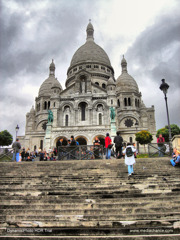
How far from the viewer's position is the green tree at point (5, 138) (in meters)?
41.8

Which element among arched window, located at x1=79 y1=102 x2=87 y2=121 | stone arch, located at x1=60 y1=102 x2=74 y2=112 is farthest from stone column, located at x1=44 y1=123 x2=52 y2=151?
arched window, located at x1=79 y1=102 x2=87 y2=121

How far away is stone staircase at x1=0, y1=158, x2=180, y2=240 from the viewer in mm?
5398

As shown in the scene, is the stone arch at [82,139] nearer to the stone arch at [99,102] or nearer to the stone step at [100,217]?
the stone arch at [99,102]

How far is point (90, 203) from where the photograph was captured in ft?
22.1

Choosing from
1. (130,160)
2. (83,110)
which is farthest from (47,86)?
(130,160)

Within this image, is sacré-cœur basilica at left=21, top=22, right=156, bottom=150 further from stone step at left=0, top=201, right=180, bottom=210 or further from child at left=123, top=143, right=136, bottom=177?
stone step at left=0, top=201, right=180, bottom=210

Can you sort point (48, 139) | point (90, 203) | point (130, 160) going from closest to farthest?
1. point (90, 203)
2. point (130, 160)
3. point (48, 139)

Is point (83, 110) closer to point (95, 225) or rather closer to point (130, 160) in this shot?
point (130, 160)

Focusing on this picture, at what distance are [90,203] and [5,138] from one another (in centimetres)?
3862

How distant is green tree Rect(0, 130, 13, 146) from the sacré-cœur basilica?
2.62 m

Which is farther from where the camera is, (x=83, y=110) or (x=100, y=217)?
(x=83, y=110)

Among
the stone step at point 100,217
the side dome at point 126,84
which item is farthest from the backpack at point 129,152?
the side dome at point 126,84

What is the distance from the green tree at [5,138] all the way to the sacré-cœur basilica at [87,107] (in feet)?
8.58

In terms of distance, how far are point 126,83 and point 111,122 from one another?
1993 centimetres
